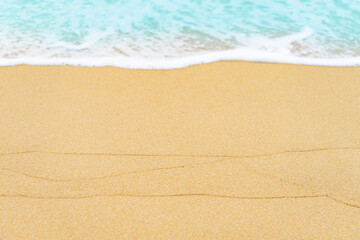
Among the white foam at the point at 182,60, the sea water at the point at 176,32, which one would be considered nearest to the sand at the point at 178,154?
the white foam at the point at 182,60

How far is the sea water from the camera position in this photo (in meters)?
3.74

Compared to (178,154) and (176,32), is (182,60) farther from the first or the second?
(178,154)

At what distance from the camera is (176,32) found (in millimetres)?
4391

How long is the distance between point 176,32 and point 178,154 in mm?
2515

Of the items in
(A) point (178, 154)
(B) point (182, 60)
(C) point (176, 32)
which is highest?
(C) point (176, 32)

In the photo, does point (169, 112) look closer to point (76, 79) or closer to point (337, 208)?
point (76, 79)

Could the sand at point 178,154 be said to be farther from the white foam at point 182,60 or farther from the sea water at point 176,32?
the sea water at point 176,32

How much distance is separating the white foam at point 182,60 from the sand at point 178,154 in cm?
15

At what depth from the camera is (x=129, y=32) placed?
4422mm

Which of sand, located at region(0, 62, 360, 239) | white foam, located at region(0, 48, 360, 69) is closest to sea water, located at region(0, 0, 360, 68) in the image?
white foam, located at region(0, 48, 360, 69)

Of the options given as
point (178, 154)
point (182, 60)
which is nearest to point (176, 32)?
point (182, 60)

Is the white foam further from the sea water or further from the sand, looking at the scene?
the sand

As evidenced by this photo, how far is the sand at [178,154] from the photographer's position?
1.88 meters

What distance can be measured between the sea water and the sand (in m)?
0.39
